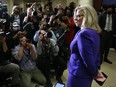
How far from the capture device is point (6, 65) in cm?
307

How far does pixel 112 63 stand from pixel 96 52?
332cm

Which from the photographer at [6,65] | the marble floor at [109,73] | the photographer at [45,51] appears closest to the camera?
the photographer at [6,65]

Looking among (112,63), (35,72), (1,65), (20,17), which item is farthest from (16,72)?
(112,63)

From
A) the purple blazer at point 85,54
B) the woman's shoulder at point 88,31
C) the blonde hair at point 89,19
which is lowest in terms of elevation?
the purple blazer at point 85,54

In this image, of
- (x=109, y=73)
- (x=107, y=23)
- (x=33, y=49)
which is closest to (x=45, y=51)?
(x=33, y=49)

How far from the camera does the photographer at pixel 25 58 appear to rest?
3.21 meters

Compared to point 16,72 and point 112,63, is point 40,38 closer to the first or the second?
point 16,72

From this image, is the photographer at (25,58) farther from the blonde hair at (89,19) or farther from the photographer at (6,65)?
the blonde hair at (89,19)

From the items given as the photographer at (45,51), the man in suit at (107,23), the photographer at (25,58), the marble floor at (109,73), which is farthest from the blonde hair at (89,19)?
the man in suit at (107,23)

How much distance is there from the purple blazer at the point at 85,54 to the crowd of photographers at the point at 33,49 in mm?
1481

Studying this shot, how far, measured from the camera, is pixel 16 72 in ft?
10.2

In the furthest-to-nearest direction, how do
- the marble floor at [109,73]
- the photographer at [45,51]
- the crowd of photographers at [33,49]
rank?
the marble floor at [109,73], the photographer at [45,51], the crowd of photographers at [33,49]

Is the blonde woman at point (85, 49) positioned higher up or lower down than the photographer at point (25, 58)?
higher up

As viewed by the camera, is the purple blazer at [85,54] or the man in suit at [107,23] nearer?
the purple blazer at [85,54]
